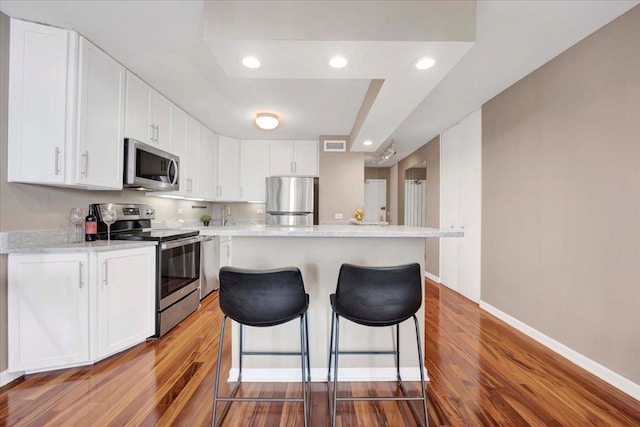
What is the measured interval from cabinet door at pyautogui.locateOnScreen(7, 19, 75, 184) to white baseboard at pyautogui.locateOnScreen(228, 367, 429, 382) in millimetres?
1947

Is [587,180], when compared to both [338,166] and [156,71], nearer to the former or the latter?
[338,166]

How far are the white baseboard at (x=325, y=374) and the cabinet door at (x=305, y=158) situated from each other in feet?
10.7

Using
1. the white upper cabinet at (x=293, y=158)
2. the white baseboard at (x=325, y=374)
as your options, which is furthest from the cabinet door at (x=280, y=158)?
the white baseboard at (x=325, y=374)

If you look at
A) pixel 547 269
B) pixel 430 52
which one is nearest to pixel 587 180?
pixel 547 269

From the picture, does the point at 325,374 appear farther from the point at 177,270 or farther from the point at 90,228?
the point at 90,228

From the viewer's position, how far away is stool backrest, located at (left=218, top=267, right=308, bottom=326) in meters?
1.43

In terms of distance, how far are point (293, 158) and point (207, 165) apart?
1.36m

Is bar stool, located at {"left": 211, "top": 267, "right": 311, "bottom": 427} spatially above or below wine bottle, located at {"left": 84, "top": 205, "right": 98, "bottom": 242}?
below

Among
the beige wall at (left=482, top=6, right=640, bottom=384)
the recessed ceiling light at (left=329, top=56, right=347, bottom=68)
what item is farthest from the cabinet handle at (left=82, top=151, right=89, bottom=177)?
the beige wall at (left=482, top=6, right=640, bottom=384)

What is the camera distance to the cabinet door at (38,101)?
1.89m

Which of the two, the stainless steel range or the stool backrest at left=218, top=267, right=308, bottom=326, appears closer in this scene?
the stool backrest at left=218, top=267, right=308, bottom=326

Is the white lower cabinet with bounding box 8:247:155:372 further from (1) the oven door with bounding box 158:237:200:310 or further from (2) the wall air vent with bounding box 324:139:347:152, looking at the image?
(2) the wall air vent with bounding box 324:139:347:152

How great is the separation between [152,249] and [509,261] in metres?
3.49

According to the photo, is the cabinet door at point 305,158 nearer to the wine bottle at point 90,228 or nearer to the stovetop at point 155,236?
the stovetop at point 155,236
